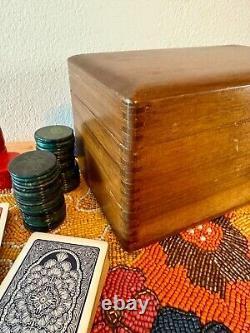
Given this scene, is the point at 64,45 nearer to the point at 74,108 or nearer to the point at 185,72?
the point at 74,108

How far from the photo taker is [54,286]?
423 mm

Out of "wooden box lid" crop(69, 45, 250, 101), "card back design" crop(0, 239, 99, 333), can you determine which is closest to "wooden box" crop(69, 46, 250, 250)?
"wooden box lid" crop(69, 45, 250, 101)

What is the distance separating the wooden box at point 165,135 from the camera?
1.34 ft

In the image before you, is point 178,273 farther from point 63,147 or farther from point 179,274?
point 63,147

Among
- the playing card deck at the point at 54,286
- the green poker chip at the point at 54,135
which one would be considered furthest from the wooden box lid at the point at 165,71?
the playing card deck at the point at 54,286

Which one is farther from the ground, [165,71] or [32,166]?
[165,71]

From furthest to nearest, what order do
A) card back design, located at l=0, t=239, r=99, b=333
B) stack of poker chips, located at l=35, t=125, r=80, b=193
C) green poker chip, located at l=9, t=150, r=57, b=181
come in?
stack of poker chips, located at l=35, t=125, r=80, b=193 → green poker chip, located at l=9, t=150, r=57, b=181 → card back design, located at l=0, t=239, r=99, b=333

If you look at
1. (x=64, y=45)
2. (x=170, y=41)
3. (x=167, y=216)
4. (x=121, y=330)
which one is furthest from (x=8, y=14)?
(x=121, y=330)

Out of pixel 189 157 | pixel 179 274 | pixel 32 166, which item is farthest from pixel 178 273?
pixel 32 166

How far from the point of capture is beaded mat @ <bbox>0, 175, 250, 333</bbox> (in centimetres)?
42

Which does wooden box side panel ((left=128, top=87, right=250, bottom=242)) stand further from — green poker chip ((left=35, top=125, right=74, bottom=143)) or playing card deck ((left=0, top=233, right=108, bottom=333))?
green poker chip ((left=35, top=125, right=74, bottom=143))

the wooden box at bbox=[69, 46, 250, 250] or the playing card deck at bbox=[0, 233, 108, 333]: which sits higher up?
the wooden box at bbox=[69, 46, 250, 250]

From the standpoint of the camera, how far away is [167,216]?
1.71 ft

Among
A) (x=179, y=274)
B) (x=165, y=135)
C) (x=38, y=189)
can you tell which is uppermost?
(x=165, y=135)
